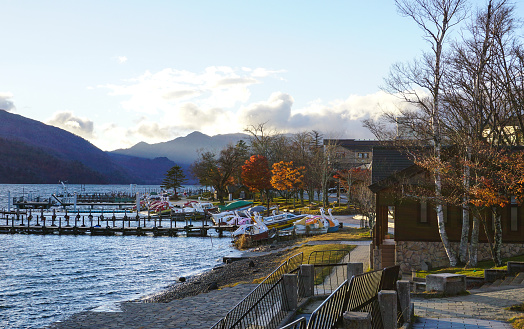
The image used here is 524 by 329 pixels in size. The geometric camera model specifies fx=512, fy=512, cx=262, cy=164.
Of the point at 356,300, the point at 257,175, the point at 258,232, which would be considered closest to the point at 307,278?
the point at 356,300

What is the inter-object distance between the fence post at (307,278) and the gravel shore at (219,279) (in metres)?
10.8

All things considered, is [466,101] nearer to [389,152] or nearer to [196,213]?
[389,152]

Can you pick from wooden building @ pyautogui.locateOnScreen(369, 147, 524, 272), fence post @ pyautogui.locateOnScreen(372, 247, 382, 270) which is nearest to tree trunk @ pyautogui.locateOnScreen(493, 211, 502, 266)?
wooden building @ pyautogui.locateOnScreen(369, 147, 524, 272)

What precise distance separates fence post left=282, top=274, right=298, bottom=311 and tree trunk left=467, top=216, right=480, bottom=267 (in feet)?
40.7

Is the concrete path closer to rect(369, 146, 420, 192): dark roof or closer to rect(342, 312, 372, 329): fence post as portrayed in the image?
rect(342, 312, 372, 329): fence post

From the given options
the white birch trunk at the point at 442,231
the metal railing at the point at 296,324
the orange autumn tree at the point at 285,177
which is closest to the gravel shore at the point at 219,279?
the white birch trunk at the point at 442,231

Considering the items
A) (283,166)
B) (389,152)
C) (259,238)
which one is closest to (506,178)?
(389,152)

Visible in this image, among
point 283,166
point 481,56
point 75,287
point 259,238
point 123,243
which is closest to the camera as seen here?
point 481,56

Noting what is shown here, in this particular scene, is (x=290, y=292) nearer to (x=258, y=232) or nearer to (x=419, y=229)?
(x=419, y=229)

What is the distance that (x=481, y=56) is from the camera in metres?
23.1

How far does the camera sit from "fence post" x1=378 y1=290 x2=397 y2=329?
11.0 m

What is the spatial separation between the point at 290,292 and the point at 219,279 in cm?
1751

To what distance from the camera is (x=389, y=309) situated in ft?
36.1

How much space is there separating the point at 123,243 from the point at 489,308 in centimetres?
4764
